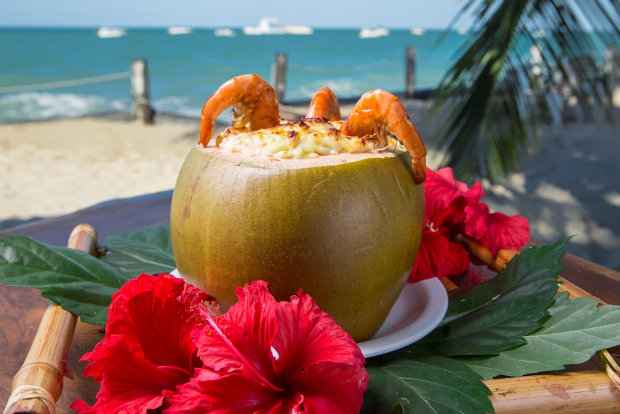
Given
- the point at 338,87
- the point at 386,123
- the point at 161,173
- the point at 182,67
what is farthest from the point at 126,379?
the point at 182,67

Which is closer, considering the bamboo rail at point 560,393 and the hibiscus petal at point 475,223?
the bamboo rail at point 560,393

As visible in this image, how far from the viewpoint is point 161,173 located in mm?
5461

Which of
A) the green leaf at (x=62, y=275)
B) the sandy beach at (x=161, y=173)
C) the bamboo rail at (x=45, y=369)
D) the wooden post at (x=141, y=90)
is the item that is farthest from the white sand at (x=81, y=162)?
the bamboo rail at (x=45, y=369)

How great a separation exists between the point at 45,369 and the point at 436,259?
49 cm

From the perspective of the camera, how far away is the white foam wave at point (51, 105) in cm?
1024

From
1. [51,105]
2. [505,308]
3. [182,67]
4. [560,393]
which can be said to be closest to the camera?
[560,393]

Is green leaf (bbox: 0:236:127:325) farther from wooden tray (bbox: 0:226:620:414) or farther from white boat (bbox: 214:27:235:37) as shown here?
white boat (bbox: 214:27:235:37)

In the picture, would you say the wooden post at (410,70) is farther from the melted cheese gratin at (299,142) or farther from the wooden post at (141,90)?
the melted cheese gratin at (299,142)

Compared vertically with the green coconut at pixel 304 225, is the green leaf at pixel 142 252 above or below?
below

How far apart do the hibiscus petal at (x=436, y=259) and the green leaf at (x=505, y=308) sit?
45mm

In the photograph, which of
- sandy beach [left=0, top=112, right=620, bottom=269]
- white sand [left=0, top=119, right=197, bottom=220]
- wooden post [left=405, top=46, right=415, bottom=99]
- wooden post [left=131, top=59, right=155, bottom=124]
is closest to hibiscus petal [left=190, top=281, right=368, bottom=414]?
sandy beach [left=0, top=112, right=620, bottom=269]

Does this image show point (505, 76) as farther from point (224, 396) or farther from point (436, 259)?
point (224, 396)

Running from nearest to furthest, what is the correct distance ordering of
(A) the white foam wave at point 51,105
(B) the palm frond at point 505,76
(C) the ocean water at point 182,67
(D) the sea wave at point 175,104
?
1. (B) the palm frond at point 505,76
2. (A) the white foam wave at point 51,105
3. (D) the sea wave at point 175,104
4. (C) the ocean water at point 182,67

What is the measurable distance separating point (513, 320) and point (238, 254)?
0.31 metres
